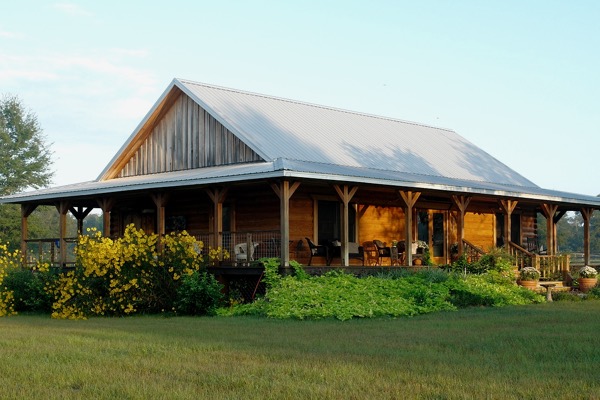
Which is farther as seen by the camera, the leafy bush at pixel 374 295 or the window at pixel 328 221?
the window at pixel 328 221

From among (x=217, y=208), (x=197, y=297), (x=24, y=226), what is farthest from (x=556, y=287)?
(x=24, y=226)

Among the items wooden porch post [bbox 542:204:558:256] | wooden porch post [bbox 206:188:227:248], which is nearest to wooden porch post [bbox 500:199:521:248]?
wooden porch post [bbox 542:204:558:256]

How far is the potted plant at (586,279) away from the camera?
2678 cm

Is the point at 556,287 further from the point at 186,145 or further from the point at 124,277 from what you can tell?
the point at 124,277

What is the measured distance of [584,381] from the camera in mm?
9711

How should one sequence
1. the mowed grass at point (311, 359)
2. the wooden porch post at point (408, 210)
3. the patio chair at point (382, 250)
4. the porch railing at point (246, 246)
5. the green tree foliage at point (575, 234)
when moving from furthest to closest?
the green tree foliage at point (575, 234)
the patio chair at point (382, 250)
the wooden porch post at point (408, 210)
the porch railing at point (246, 246)
the mowed grass at point (311, 359)

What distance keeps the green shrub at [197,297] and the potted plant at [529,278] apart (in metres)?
9.41

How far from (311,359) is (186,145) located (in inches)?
700

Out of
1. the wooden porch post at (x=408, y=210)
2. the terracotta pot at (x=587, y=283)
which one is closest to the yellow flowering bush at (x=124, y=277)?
the wooden porch post at (x=408, y=210)

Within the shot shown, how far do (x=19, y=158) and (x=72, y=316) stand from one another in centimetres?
4885

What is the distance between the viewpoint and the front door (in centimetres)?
3148

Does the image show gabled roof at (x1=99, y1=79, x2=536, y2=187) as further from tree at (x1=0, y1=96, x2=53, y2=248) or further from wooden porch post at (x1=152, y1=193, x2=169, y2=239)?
tree at (x1=0, y1=96, x2=53, y2=248)

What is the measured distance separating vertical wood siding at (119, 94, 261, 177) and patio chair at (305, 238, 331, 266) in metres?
2.95

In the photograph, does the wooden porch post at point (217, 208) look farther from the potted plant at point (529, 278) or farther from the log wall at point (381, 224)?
the potted plant at point (529, 278)
